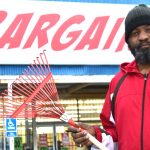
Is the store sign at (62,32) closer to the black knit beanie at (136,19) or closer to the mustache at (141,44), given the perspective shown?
the black knit beanie at (136,19)

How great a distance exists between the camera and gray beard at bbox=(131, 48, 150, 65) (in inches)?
118

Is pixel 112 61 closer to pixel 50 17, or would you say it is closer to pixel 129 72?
pixel 50 17

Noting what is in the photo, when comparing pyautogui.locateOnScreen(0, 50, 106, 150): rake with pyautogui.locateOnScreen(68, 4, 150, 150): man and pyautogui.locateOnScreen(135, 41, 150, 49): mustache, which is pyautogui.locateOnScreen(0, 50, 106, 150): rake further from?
pyautogui.locateOnScreen(135, 41, 150, 49): mustache

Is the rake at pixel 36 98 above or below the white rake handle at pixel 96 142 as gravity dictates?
above

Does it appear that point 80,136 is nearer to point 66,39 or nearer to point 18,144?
point 66,39

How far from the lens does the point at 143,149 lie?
2891 mm

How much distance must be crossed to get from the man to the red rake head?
0.30 m

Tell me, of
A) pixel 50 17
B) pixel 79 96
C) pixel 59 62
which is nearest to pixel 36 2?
pixel 50 17

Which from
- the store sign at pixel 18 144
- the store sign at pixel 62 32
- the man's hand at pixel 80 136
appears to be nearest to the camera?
the man's hand at pixel 80 136

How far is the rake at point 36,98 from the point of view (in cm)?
319

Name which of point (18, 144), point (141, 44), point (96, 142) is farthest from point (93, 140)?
point (18, 144)

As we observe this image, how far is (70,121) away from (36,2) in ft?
36.7

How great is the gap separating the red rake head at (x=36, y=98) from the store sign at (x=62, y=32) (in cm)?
1023

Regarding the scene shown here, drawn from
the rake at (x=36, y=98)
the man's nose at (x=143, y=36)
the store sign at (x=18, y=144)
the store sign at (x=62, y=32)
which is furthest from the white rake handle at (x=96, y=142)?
the store sign at (x=18, y=144)
